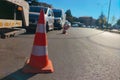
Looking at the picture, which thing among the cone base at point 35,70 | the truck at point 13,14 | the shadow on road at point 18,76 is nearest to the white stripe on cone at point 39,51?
the cone base at point 35,70

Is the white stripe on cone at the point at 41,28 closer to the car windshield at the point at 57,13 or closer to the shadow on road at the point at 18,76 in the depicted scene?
the shadow on road at the point at 18,76

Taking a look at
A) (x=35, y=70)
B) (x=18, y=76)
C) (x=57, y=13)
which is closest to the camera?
(x=18, y=76)

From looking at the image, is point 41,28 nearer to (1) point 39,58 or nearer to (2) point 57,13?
(1) point 39,58

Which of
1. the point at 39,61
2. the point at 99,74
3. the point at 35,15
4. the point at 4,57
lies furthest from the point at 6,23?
the point at 35,15

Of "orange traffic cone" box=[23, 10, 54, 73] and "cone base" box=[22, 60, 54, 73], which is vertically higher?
"orange traffic cone" box=[23, 10, 54, 73]

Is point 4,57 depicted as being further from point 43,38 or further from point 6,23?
point 6,23

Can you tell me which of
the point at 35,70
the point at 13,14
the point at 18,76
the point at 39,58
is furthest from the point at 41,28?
the point at 13,14

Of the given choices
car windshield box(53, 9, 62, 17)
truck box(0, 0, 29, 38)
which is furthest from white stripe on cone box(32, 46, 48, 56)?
car windshield box(53, 9, 62, 17)

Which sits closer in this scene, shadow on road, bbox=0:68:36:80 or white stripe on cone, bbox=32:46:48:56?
shadow on road, bbox=0:68:36:80

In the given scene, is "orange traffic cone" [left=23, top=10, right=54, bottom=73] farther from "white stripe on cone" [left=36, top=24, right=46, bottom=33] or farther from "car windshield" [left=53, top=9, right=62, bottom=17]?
"car windshield" [left=53, top=9, right=62, bottom=17]

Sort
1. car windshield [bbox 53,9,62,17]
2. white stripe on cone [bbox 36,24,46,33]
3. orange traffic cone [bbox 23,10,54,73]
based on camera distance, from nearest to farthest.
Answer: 1. orange traffic cone [bbox 23,10,54,73]
2. white stripe on cone [bbox 36,24,46,33]
3. car windshield [bbox 53,9,62,17]

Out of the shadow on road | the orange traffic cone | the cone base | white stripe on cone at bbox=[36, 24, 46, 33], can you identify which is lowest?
the shadow on road

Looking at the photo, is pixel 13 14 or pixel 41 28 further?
pixel 13 14

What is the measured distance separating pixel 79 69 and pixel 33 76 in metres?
1.40
